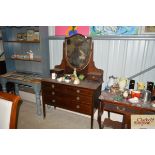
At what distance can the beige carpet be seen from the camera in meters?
2.91

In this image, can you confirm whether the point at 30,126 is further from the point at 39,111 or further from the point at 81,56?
the point at 81,56

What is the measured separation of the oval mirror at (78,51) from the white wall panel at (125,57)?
20cm

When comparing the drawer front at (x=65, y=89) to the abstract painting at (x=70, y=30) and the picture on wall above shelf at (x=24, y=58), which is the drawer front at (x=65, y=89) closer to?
the picture on wall above shelf at (x=24, y=58)

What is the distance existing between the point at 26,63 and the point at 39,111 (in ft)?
4.59

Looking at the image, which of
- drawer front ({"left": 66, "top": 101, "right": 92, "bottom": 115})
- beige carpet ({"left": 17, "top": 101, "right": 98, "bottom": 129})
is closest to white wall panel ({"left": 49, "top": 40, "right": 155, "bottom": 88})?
drawer front ({"left": 66, "top": 101, "right": 92, "bottom": 115})

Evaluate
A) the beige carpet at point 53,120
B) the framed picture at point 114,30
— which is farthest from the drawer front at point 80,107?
the framed picture at point 114,30

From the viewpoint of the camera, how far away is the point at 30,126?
2904 mm

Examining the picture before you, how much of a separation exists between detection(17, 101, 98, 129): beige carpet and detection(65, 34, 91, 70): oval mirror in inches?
46.1

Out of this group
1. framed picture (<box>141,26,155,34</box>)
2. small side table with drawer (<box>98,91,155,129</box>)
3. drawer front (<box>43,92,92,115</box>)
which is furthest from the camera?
drawer front (<box>43,92,92,115</box>)

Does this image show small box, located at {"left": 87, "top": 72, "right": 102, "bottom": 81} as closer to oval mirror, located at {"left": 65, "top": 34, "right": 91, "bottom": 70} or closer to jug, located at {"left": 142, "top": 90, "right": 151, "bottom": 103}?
oval mirror, located at {"left": 65, "top": 34, "right": 91, "bottom": 70}

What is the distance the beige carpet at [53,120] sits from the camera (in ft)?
9.55

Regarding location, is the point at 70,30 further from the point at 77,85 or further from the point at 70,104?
the point at 70,104

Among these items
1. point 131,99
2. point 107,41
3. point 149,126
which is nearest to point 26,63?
point 107,41

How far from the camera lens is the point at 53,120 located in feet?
10.3
